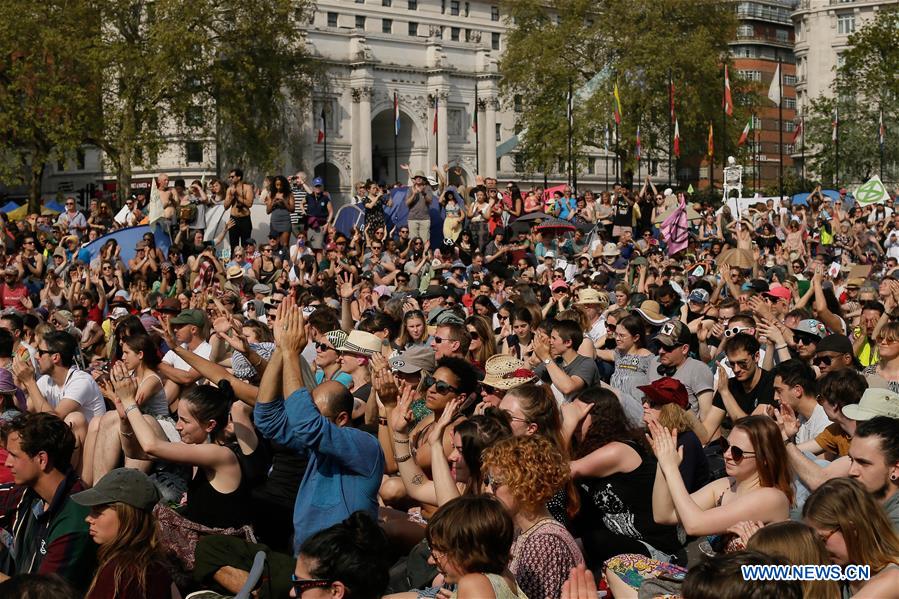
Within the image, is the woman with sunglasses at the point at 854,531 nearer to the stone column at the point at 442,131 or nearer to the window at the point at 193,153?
the window at the point at 193,153

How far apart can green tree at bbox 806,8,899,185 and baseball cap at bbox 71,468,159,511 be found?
59.2 m

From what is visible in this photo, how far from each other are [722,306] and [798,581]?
788cm

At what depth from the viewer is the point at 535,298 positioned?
1451 cm

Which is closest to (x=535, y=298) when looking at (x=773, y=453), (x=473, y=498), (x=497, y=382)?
(x=497, y=382)

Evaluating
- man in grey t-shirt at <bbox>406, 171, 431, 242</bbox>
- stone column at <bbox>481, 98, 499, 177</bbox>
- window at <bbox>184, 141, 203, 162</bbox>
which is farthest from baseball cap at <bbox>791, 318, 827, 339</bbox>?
stone column at <bbox>481, 98, 499, 177</bbox>

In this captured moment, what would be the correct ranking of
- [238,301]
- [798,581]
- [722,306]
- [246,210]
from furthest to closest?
[246,210] < [238,301] < [722,306] < [798,581]

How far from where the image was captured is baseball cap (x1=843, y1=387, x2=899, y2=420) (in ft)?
21.3

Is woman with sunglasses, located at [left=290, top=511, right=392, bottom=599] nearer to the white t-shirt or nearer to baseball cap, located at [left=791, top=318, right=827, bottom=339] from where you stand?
the white t-shirt

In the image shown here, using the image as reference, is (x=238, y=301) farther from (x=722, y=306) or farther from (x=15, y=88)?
(x=15, y=88)

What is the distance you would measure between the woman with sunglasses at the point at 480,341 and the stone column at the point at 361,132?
264ft

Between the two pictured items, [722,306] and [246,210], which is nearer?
[722,306]

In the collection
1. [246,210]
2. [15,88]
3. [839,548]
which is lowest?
[839,548]

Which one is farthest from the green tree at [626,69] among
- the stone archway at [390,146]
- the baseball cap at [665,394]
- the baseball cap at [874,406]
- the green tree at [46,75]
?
the baseball cap at [874,406]

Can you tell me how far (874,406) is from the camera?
21.5 feet
